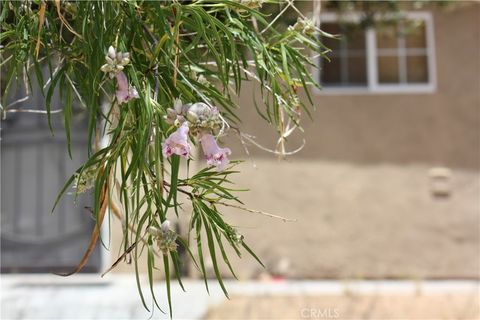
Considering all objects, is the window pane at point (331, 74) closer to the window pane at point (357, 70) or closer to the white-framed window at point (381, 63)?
the white-framed window at point (381, 63)

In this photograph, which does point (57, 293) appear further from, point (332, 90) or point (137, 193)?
point (137, 193)

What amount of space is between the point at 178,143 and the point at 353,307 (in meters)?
4.18

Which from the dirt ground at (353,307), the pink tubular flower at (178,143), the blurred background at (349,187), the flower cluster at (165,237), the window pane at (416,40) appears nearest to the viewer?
the pink tubular flower at (178,143)

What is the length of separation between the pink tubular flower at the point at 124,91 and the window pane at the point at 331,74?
6185 mm

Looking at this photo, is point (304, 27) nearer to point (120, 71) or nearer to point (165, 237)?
point (120, 71)

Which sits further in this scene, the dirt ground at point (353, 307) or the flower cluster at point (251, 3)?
the dirt ground at point (353, 307)

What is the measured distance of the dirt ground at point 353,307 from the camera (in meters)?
5.09

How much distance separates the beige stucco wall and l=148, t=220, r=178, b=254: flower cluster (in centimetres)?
564

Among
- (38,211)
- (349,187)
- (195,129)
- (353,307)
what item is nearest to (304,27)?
(195,129)

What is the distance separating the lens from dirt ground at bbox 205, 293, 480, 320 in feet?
16.7

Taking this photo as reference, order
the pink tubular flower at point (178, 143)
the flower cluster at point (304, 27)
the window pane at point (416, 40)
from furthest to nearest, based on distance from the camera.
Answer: the window pane at point (416, 40) → the flower cluster at point (304, 27) → the pink tubular flower at point (178, 143)

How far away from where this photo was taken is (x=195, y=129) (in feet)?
5.57

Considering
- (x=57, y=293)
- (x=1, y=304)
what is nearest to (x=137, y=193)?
(x=1, y=304)

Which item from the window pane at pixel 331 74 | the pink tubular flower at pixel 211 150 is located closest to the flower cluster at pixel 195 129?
Answer: the pink tubular flower at pixel 211 150
